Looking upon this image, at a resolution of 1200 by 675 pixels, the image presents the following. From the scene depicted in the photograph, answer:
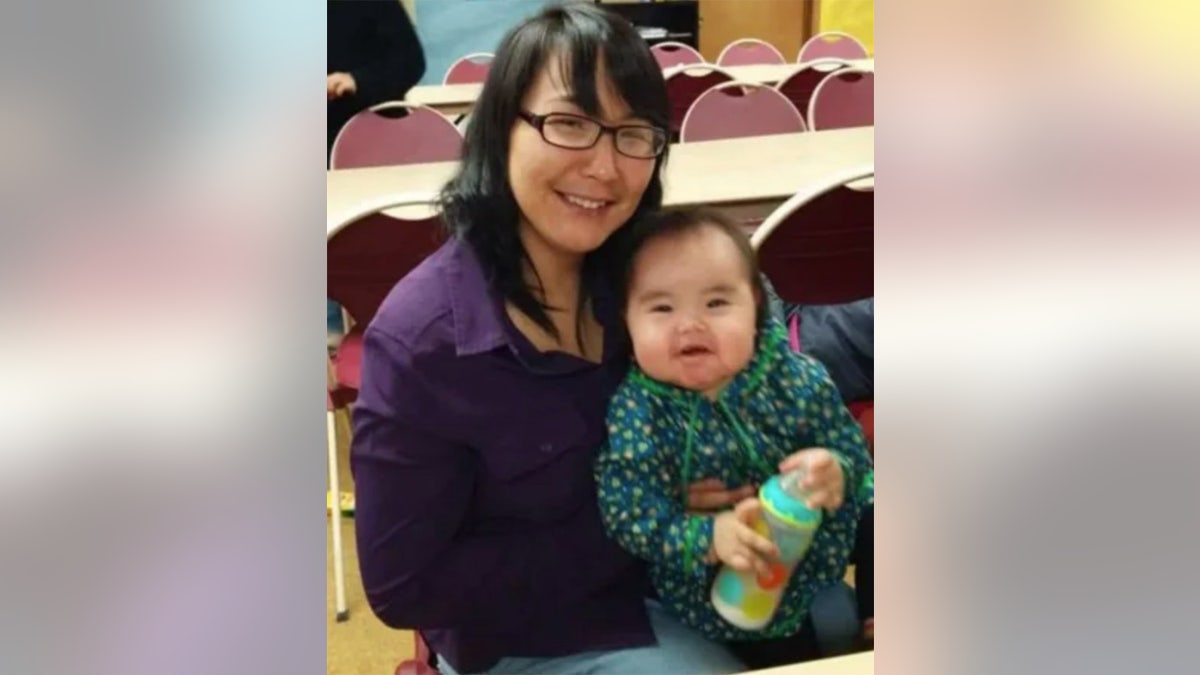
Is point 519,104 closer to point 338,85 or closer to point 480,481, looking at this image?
point 338,85

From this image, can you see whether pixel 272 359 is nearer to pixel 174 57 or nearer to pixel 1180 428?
pixel 174 57

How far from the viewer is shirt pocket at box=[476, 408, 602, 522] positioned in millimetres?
649

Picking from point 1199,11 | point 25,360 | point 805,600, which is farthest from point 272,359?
point 1199,11

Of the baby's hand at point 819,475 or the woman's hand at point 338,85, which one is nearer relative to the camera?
the woman's hand at point 338,85

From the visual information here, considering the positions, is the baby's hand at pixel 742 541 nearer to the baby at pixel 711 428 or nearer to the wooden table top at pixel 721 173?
the baby at pixel 711 428

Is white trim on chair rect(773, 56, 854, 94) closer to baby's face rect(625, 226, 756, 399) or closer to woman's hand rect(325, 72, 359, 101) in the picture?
baby's face rect(625, 226, 756, 399)

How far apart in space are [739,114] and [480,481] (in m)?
0.39

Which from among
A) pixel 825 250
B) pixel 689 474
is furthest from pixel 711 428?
pixel 825 250

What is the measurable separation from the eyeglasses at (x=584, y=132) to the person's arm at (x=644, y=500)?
0.15 meters

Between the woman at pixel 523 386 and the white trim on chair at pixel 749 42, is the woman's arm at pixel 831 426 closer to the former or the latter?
the woman at pixel 523 386

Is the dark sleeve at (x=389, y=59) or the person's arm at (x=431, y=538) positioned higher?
the dark sleeve at (x=389, y=59)

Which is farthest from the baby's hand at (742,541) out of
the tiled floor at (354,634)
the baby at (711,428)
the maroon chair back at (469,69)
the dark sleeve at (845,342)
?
the maroon chair back at (469,69)

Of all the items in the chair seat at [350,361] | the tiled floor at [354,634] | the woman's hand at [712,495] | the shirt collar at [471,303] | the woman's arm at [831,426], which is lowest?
the tiled floor at [354,634]

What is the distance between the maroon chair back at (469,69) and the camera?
0.61m
